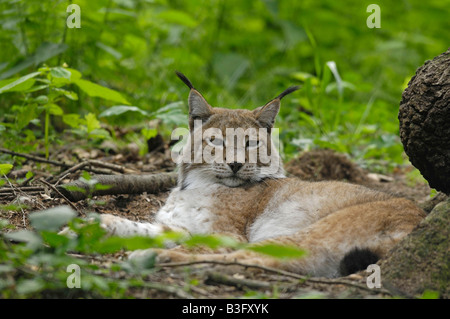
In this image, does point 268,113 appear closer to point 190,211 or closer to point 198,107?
point 198,107

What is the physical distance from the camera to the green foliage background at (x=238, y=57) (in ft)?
22.4

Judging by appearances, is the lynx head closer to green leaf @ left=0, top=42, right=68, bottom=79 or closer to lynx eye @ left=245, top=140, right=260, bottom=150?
lynx eye @ left=245, top=140, right=260, bottom=150

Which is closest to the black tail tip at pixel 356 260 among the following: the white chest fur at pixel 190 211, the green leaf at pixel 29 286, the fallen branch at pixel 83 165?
the white chest fur at pixel 190 211

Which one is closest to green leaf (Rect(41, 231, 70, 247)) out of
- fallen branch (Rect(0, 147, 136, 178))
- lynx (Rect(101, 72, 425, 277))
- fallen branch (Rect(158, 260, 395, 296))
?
fallen branch (Rect(158, 260, 395, 296))

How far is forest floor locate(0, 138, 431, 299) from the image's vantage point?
10.1ft

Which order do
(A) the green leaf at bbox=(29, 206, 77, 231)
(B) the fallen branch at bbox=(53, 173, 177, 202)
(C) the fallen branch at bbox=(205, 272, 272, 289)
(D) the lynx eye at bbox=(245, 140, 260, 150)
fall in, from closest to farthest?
(A) the green leaf at bbox=(29, 206, 77, 231) < (C) the fallen branch at bbox=(205, 272, 272, 289) < (B) the fallen branch at bbox=(53, 173, 177, 202) < (D) the lynx eye at bbox=(245, 140, 260, 150)

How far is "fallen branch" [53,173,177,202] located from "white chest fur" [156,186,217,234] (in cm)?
56

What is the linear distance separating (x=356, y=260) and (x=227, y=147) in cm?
170

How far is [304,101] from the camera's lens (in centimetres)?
787

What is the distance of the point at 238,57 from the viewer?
1013cm

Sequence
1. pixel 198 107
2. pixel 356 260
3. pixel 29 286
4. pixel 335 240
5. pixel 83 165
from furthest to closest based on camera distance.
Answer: pixel 83 165, pixel 198 107, pixel 335 240, pixel 356 260, pixel 29 286

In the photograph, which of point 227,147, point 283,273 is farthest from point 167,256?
point 227,147
